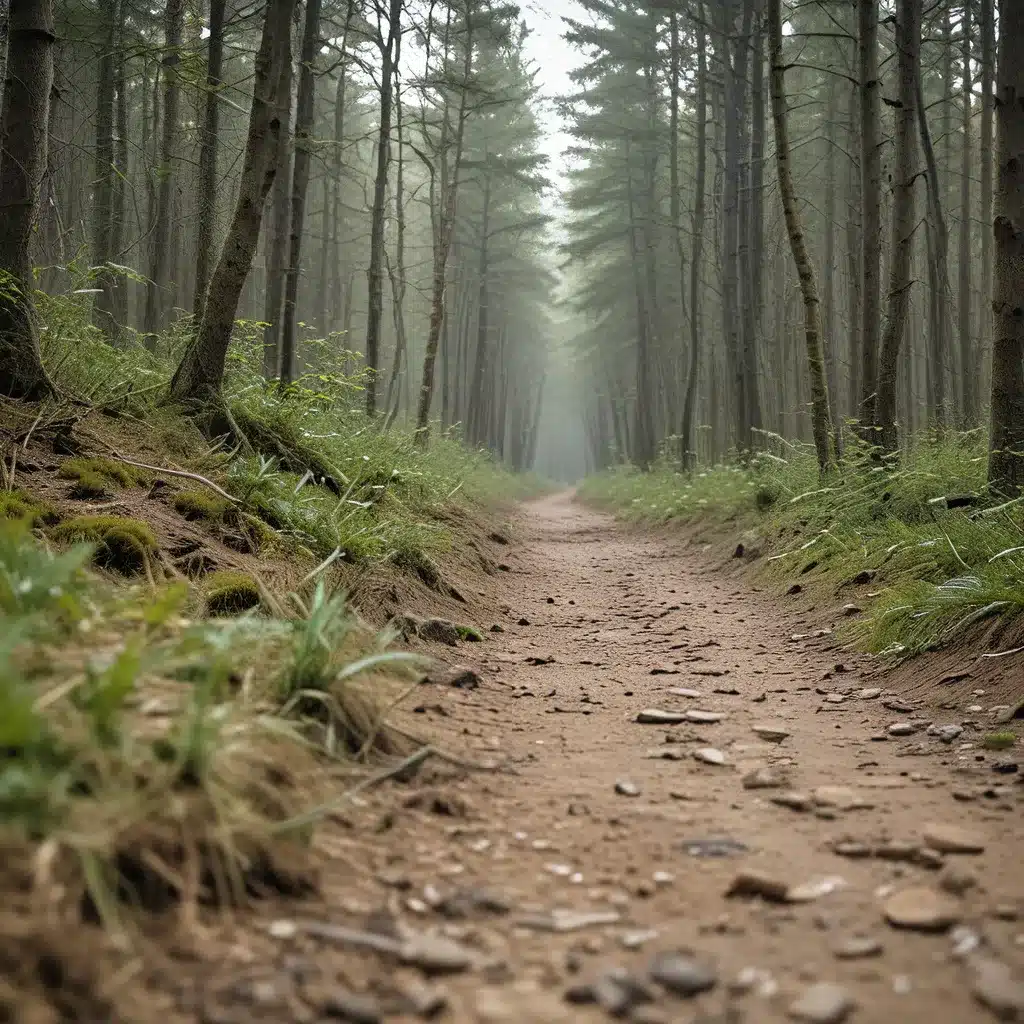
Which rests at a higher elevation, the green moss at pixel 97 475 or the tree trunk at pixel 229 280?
the tree trunk at pixel 229 280

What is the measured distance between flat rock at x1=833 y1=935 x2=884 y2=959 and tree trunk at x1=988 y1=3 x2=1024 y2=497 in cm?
454

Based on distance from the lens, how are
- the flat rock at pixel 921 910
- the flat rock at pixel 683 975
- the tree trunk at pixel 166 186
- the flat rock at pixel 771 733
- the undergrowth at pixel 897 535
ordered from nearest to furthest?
1. the flat rock at pixel 683 975
2. the flat rock at pixel 921 910
3. the flat rock at pixel 771 733
4. the undergrowth at pixel 897 535
5. the tree trunk at pixel 166 186

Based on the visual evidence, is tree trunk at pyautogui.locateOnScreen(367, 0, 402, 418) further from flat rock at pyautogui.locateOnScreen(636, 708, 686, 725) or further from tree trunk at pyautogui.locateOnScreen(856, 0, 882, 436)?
flat rock at pyautogui.locateOnScreen(636, 708, 686, 725)

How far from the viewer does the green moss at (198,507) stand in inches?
174

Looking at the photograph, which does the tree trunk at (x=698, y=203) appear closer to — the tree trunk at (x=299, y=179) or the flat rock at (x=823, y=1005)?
the tree trunk at (x=299, y=179)

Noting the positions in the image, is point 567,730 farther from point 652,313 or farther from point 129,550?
point 652,313

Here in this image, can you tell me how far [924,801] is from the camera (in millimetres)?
2361

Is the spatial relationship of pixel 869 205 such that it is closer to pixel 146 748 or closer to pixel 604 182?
pixel 146 748

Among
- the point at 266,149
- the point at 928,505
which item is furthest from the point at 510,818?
the point at 266,149

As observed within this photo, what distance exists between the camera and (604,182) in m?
22.2

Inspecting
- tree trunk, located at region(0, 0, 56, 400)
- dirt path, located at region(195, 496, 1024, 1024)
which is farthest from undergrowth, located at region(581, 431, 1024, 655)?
tree trunk, located at region(0, 0, 56, 400)

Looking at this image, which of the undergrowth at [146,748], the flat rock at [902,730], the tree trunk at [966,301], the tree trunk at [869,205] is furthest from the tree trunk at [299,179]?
the tree trunk at [966,301]

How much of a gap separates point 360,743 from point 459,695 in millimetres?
1124

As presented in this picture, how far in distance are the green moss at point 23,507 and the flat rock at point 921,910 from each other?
3.35 meters
